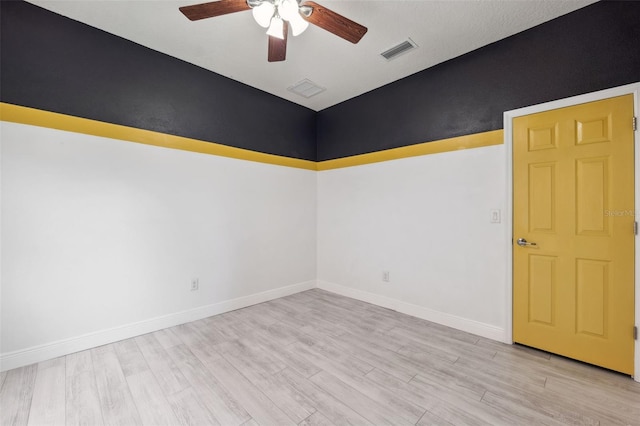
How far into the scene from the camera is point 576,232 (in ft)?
7.40

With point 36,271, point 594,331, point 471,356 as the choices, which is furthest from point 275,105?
point 594,331

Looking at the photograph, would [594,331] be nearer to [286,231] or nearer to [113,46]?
[286,231]

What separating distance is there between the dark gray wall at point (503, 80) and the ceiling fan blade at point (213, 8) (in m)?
1.94

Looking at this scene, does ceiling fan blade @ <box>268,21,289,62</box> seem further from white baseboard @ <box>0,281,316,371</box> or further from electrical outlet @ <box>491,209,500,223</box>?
white baseboard @ <box>0,281,316,371</box>

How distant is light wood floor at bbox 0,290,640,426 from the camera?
1.65 metres

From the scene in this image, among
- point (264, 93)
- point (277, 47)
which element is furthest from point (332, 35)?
point (264, 93)

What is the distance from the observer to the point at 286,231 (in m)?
4.08

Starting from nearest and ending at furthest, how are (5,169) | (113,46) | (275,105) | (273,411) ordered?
(273,411) → (5,169) → (113,46) → (275,105)

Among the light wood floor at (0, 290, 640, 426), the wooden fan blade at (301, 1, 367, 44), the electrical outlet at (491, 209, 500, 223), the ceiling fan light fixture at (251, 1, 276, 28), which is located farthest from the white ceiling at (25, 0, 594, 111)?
the light wood floor at (0, 290, 640, 426)

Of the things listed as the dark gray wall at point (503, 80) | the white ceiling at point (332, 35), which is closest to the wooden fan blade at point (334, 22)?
the white ceiling at point (332, 35)

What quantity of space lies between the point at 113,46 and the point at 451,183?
12.7 feet

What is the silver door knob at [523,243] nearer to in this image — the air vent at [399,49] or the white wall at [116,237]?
the air vent at [399,49]

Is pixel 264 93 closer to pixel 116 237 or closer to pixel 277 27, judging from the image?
pixel 277 27

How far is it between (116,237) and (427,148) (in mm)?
3567
